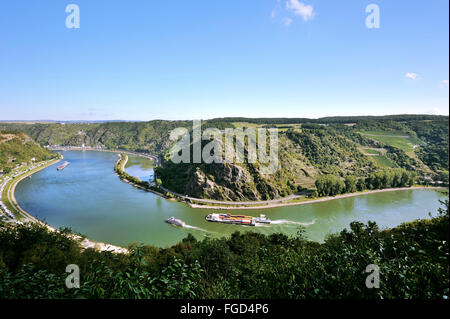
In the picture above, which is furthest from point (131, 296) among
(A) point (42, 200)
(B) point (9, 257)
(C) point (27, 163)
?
(C) point (27, 163)

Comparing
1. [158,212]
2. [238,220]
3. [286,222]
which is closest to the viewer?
[238,220]

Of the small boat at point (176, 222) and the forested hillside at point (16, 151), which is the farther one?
the forested hillside at point (16, 151)

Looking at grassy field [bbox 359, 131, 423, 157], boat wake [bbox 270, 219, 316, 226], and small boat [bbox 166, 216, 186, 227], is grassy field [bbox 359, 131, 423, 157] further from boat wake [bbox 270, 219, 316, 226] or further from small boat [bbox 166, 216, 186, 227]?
small boat [bbox 166, 216, 186, 227]

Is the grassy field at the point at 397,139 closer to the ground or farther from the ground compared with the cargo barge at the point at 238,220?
farther from the ground

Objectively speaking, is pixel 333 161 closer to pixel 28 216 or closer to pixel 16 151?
pixel 28 216

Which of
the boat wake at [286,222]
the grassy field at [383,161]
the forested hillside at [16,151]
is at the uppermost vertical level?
the forested hillside at [16,151]

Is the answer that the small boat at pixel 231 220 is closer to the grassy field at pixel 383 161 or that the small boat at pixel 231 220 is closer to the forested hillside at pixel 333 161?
the forested hillside at pixel 333 161

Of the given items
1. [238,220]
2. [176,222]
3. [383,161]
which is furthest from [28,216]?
[383,161]

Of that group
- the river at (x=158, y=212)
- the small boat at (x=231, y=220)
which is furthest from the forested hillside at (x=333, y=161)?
the small boat at (x=231, y=220)

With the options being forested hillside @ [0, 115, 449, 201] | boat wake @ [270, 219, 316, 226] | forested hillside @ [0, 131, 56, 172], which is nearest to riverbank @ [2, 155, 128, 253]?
forested hillside @ [0, 131, 56, 172]

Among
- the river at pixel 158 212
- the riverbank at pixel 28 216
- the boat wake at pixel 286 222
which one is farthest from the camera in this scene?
the boat wake at pixel 286 222
